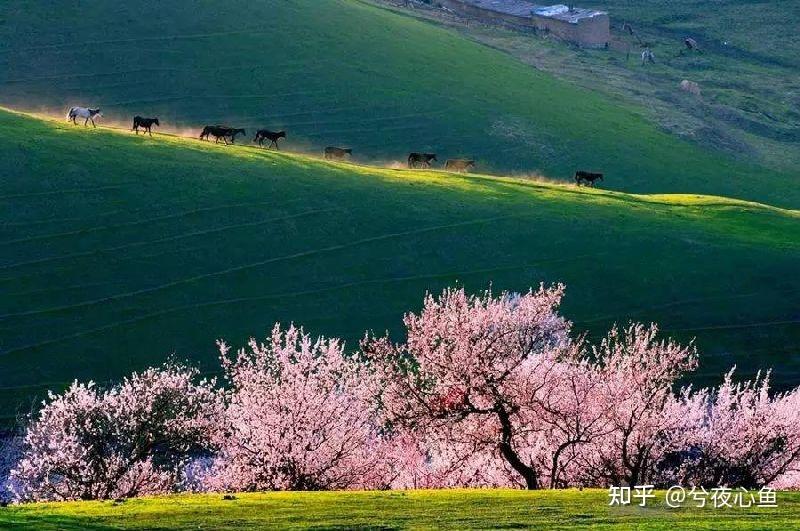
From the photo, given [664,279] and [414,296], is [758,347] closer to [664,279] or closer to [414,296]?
[664,279]

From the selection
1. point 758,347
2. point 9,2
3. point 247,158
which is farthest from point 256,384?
point 9,2

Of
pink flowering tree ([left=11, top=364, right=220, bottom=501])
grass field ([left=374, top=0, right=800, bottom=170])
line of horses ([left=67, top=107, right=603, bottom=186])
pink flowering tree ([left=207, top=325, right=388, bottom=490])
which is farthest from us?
grass field ([left=374, top=0, right=800, bottom=170])

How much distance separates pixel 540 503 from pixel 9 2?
321 feet

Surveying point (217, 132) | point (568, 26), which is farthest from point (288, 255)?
point (568, 26)

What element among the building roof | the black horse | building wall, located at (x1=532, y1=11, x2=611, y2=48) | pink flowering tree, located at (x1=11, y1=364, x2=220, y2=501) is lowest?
pink flowering tree, located at (x1=11, y1=364, x2=220, y2=501)

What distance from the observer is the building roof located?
170 m

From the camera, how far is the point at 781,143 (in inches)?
A: 5399

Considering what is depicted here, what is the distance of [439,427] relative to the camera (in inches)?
1500

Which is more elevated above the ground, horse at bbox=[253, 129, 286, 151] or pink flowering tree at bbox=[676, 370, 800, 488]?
horse at bbox=[253, 129, 286, 151]

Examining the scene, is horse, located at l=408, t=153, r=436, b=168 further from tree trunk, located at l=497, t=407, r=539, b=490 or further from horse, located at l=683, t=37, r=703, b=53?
horse, located at l=683, t=37, r=703, b=53

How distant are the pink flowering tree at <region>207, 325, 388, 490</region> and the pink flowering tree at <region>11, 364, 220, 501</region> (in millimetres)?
2128

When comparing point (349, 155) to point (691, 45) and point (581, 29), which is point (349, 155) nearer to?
point (581, 29)

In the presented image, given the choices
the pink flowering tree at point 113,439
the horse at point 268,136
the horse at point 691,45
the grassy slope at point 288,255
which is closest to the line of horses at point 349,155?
the horse at point 268,136

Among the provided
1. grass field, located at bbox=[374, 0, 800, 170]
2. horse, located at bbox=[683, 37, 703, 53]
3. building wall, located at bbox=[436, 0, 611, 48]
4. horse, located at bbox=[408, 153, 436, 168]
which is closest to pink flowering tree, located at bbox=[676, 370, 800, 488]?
horse, located at bbox=[408, 153, 436, 168]
